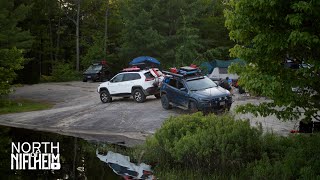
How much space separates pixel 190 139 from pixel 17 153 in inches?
263

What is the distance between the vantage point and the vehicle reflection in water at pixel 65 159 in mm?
10883

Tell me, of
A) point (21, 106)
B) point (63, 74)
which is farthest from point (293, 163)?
point (63, 74)

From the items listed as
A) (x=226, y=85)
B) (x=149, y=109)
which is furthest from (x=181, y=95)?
(x=226, y=85)

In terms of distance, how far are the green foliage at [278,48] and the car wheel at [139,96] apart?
13.3 meters

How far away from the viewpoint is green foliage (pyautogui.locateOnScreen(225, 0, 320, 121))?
748 cm

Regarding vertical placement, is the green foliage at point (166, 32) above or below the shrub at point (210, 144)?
above

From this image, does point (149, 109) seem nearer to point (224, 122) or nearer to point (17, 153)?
point (17, 153)

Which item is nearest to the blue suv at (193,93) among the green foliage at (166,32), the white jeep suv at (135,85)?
the white jeep suv at (135,85)

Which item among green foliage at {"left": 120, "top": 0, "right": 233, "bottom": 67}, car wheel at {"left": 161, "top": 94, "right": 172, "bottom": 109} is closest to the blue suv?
car wheel at {"left": 161, "top": 94, "right": 172, "bottom": 109}

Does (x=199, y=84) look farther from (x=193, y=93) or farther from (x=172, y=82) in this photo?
(x=172, y=82)

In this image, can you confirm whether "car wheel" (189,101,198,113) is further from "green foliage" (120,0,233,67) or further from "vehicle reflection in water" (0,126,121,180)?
"green foliage" (120,0,233,67)

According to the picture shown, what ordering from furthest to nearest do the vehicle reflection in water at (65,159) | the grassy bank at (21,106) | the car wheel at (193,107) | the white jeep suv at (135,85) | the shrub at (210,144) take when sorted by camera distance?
1. the grassy bank at (21,106)
2. the white jeep suv at (135,85)
3. the car wheel at (193,107)
4. the vehicle reflection in water at (65,159)
5. the shrub at (210,144)

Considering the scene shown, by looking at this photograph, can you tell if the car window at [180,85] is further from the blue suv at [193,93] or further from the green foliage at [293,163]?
the green foliage at [293,163]

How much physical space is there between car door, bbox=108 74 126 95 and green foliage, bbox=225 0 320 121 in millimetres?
14473
